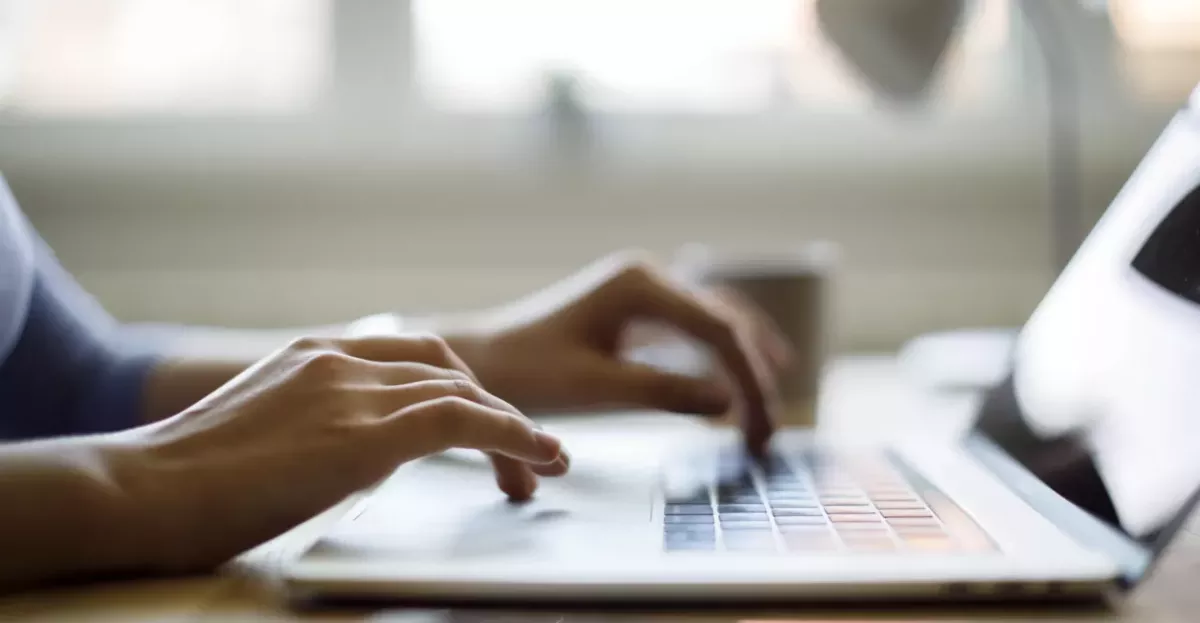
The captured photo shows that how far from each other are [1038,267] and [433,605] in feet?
3.29

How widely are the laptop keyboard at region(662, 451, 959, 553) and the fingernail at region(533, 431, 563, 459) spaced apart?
0.19 feet

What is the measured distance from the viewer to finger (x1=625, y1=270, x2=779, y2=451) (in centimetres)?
67

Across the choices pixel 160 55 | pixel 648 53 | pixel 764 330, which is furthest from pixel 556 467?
pixel 160 55

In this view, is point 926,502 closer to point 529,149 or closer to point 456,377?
point 456,377

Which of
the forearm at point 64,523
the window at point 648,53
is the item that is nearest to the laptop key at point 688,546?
the forearm at point 64,523

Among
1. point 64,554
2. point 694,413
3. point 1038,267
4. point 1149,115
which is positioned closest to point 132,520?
point 64,554

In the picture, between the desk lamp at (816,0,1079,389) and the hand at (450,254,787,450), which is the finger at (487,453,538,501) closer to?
the hand at (450,254,787,450)

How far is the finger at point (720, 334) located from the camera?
2.21ft

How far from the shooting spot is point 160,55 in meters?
1.31

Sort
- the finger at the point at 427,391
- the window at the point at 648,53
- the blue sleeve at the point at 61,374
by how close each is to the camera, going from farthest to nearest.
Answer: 1. the window at the point at 648,53
2. the blue sleeve at the point at 61,374
3. the finger at the point at 427,391

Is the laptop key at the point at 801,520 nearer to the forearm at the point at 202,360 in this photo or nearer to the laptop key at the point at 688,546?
the laptop key at the point at 688,546

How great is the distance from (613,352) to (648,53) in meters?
0.69

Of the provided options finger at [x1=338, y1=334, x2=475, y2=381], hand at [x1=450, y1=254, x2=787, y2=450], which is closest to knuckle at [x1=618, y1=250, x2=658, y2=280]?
hand at [x1=450, y1=254, x2=787, y2=450]

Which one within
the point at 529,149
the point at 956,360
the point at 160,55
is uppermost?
the point at 160,55
